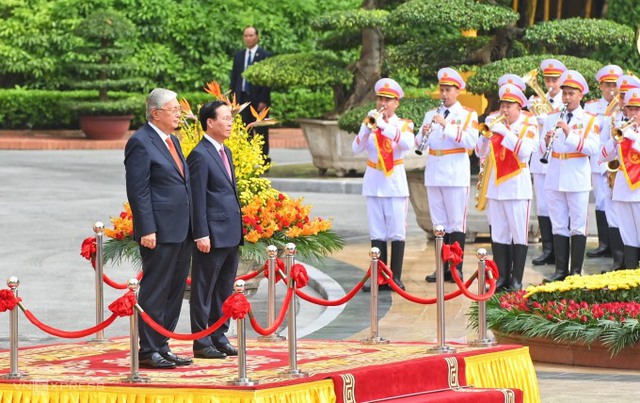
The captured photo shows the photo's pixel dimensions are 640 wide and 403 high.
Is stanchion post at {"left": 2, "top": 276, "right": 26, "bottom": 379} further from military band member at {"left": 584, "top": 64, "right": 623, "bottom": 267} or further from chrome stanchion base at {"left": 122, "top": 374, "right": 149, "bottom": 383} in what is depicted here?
military band member at {"left": 584, "top": 64, "right": 623, "bottom": 267}

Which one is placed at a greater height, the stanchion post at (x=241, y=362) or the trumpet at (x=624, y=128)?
the trumpet at (x=624, y=128)

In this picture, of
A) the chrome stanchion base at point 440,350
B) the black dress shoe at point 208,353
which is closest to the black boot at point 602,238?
the chrome stanchion base at point 440,350

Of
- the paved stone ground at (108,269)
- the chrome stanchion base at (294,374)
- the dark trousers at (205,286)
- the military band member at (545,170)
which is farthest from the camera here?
the military band member at (545,170)

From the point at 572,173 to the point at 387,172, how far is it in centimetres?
172

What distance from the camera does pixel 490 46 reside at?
63.7 ft

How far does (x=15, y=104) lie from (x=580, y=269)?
19.9m

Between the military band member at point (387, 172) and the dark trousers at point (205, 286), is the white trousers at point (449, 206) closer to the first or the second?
the military band member at point (387, 172)

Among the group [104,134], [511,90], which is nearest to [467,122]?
[511,90]

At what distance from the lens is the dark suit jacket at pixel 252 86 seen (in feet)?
78.7

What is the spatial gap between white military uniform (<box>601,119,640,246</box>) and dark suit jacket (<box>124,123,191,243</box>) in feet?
20.2

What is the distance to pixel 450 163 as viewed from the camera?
15164 mm

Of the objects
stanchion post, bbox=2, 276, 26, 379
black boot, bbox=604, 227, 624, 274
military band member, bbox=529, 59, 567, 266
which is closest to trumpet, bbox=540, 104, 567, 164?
military band member, bbox=529, 59, 567, 266

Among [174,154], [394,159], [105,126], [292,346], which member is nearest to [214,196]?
[174,154]

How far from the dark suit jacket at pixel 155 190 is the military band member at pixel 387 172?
17.3 ft
